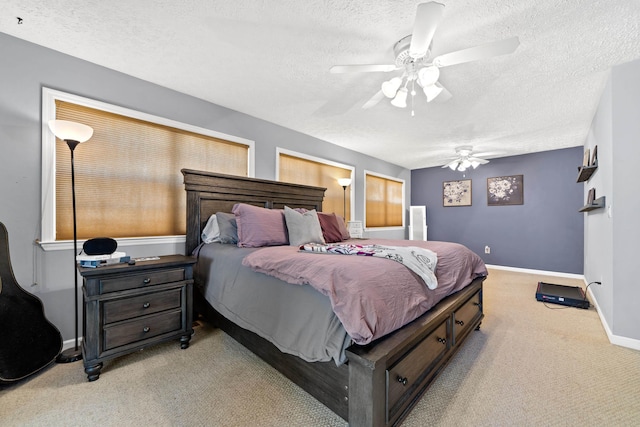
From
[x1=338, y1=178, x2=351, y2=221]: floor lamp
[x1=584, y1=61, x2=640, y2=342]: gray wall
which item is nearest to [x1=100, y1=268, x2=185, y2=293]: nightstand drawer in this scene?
[x1=338, y1=178, x2=351, y2=221]: floor lamp

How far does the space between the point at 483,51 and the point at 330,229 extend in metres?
2.13

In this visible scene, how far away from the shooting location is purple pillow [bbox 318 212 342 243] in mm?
3055

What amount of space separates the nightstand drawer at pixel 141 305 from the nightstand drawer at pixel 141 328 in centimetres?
5

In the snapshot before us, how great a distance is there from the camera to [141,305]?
1.94 m

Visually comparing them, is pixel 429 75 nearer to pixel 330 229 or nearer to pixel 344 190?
pixel 330 229

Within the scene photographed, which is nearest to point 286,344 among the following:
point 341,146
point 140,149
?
point 140,149

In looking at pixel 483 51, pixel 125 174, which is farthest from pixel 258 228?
pixel 483 51

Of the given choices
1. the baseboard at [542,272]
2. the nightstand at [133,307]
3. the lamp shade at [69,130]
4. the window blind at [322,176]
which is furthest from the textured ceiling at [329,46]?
the baseboard at [542,272]

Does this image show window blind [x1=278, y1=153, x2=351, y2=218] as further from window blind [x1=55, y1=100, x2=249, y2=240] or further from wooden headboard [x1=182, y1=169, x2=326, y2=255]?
window blind [x1=55, y1=100, x2=249, y2=240]

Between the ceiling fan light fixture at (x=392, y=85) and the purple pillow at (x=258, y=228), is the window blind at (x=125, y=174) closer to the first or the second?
the purple pillow at (x=258, y=228)

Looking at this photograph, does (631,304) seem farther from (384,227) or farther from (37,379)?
(37,379)

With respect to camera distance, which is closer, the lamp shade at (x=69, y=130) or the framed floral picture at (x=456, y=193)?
the lamp shade at (x=69, y=130)

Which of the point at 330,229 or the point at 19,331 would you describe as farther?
the point at 330,229

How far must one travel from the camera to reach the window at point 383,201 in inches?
220
